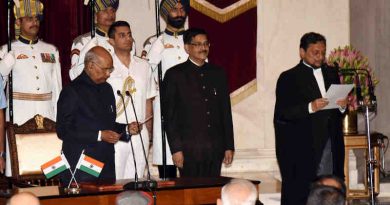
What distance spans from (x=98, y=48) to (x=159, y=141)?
7.31 ft

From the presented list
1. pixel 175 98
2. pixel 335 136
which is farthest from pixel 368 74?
pixel 175 98

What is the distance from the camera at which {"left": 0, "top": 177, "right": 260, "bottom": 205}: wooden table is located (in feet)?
22.8

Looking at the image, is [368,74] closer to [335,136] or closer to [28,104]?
[335,136]

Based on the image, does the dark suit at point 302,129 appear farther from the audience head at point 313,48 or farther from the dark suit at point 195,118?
the dark suit at point 195,118

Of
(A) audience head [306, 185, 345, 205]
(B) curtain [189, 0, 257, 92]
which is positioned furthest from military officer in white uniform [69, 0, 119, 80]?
(A) audience head [306, 185, 345, 205]

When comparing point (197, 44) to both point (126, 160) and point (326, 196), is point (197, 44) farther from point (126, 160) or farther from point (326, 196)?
point (326, 196)

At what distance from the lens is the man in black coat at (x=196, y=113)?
898 cm

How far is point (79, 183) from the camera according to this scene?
7.57 meters

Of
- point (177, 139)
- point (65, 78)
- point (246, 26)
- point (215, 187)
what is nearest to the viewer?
point (215, 187)

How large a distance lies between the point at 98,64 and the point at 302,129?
6.95 feet

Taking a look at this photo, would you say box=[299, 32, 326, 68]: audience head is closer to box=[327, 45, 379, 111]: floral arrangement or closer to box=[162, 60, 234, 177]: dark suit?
box=[162, 60, 234, 177]: dark suit

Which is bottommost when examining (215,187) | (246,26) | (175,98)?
(215,187)

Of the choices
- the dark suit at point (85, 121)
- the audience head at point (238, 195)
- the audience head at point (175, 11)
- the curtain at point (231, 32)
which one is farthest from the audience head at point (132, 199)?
the curtain at point (231, 32)

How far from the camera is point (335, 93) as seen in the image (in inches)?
347
